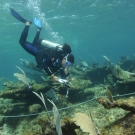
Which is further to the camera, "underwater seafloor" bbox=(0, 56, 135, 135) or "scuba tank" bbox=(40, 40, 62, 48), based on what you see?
"scuba tank" bbox=(40, 40, 62, 48)

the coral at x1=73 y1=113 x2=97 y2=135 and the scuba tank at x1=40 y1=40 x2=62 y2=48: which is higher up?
the scuba tank at x1=40 y1=40 x2=62 y2=48

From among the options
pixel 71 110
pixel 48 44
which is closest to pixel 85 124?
pixel 71 110

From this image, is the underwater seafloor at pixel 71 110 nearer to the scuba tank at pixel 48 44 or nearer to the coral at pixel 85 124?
the coral at pixel 85 124

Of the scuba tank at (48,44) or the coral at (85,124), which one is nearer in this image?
the coral at (85,124)

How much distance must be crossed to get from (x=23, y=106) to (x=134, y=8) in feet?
91.6

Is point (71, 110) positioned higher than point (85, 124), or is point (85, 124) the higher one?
point (85, 124)

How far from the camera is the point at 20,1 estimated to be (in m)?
17.9

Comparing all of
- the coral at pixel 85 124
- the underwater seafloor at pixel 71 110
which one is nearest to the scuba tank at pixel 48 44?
the underwater seafloor at pixel 71 110

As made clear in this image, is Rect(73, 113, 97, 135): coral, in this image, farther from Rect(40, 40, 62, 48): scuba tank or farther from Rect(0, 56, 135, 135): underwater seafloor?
Rect(40, 40, 62, 48): scuba tank

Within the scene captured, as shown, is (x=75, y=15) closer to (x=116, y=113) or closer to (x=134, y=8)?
(x=134, y=8)

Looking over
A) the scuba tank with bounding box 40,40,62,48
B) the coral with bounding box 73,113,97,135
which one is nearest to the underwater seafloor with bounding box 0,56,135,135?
the coral with bounding box 73,113,97,135

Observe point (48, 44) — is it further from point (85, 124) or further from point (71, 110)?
point (85, 124)

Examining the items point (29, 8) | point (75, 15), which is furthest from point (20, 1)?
point (75, 15)

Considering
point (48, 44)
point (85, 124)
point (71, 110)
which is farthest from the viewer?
point (48, 44)
